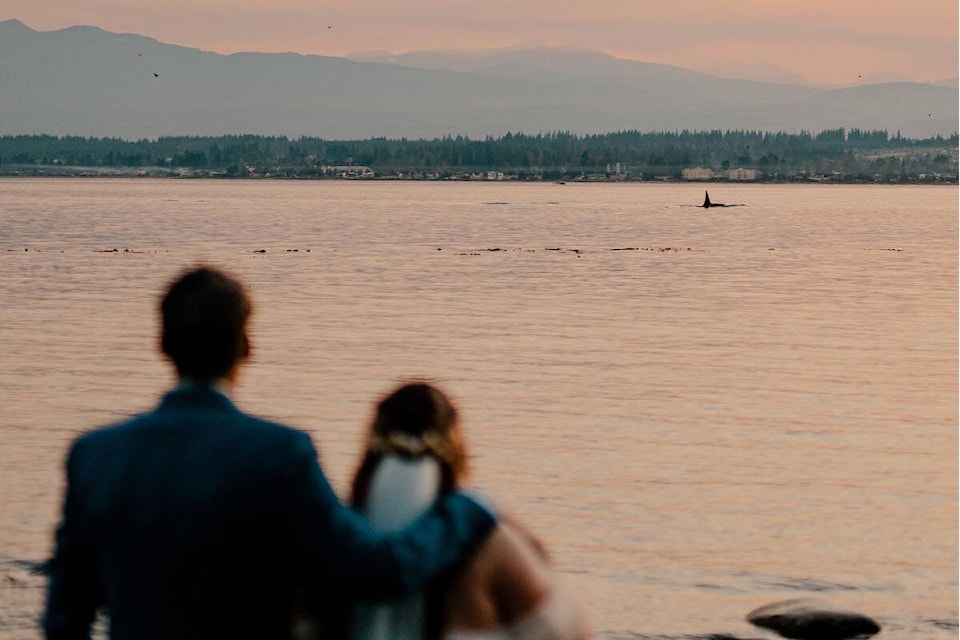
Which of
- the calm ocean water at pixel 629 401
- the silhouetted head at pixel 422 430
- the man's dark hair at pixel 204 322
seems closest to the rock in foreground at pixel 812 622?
the calm ocean water at pixel 629 401

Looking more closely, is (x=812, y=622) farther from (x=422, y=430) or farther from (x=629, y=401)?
(x=629, y=401)

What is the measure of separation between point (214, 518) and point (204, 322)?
1.72 feet

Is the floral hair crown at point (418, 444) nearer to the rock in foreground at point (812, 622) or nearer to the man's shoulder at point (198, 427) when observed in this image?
the man's shoulder at point (198, 427)

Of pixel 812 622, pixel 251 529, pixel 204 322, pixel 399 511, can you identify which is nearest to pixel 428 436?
pixel 399 511

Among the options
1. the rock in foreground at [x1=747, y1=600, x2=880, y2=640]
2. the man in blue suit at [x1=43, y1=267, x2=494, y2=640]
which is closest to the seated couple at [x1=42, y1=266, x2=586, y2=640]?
the man in blue suit at [x1=43, y1=267, x2=494, y2=640]

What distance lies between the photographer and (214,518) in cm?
380

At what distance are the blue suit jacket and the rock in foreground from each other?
10037 millimetres

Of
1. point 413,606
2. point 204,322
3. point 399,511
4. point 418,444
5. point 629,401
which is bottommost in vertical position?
point 629,401

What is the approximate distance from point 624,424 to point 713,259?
6233 cm

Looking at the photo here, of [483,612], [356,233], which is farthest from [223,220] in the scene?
[483,612]

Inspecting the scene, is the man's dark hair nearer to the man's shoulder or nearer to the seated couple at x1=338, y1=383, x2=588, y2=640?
the man's shoulder

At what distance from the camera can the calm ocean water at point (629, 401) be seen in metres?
16.2

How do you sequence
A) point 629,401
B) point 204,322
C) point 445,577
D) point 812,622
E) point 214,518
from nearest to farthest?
point 214,518
point 204,322
point 445,577
point 812,622
point 629,401

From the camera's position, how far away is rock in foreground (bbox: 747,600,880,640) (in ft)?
44.1
